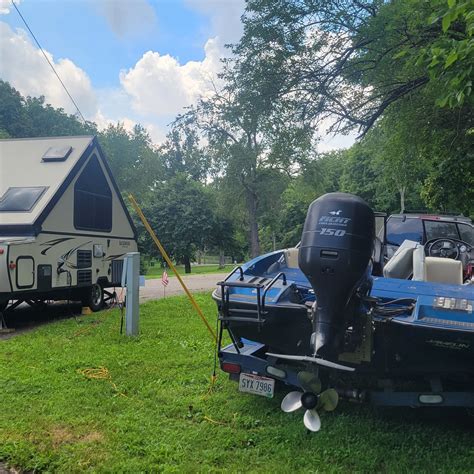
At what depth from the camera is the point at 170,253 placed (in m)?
35.2

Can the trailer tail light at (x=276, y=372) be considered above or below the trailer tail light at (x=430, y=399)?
above

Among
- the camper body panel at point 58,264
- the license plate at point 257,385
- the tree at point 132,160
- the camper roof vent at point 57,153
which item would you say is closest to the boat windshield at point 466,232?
the license plate at point 257,385

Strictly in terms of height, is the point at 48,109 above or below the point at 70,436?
above

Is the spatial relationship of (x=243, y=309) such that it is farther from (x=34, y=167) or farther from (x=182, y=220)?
(x=182, y=220)

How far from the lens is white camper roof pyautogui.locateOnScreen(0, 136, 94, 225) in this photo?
26.9 ft

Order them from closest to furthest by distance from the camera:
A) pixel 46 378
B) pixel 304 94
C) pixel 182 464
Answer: pixel 182 464 → pixel 46 378 → pixel 304 94

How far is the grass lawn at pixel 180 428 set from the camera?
130 inches

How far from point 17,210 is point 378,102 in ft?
26.6

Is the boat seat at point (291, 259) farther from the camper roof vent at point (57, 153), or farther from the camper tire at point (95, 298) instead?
the camper tire at point (95, 298)

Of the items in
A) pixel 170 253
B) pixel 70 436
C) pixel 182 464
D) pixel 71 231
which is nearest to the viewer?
A: pixel 182 464

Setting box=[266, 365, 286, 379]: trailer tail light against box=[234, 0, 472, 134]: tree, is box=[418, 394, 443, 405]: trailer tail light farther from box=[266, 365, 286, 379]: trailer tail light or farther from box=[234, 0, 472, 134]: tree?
box=[234, 0, 472, 134]: tree

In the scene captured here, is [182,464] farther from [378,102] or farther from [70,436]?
[378,102]

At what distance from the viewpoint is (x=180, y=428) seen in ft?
12.7

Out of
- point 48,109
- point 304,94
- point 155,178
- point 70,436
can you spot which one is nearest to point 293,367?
point 70,436
